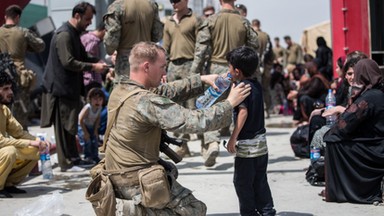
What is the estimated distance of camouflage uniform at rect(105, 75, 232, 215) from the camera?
4.46m

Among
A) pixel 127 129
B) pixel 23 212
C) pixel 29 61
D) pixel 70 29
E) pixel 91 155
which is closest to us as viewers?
pixel 127 129

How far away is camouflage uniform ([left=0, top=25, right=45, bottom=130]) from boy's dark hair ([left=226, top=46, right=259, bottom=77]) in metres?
4.32

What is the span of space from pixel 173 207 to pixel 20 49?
504 centimetres

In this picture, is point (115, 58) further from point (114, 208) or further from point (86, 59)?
point (114, 208)

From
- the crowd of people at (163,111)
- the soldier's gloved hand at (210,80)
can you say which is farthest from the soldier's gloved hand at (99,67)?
the soldier's gloved hand at (210,80)

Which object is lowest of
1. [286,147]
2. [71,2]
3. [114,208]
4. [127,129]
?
[286,147]

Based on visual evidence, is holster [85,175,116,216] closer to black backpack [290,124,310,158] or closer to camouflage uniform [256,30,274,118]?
black backpack [290,124,310,158]

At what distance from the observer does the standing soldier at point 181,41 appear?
9531mm

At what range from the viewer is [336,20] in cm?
941

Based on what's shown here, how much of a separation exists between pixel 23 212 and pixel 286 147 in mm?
4830

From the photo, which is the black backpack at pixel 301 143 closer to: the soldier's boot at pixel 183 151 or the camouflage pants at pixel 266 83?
the soldier's boot at pixel 183 151

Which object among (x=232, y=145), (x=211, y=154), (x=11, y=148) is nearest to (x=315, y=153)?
(x=211, y=154)

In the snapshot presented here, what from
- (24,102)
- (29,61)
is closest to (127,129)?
(24,102)

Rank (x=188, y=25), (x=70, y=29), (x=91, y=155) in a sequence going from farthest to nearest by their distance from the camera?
(x=188, y=25)
(x=91, y=155)
(x=70, y=29)
